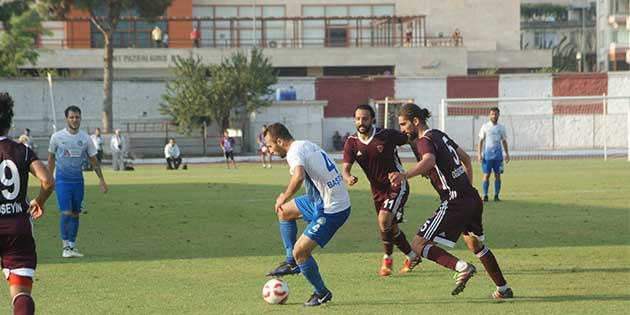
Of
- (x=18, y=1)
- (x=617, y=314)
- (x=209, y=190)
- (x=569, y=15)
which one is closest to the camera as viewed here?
(x=617, y=314)

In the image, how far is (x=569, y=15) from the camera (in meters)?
119

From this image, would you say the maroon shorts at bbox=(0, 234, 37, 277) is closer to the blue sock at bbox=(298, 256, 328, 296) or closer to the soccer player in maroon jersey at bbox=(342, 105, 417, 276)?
the blue sock at bbox=(298, 256, 328, 296)

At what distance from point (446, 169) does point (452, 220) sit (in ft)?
1.74

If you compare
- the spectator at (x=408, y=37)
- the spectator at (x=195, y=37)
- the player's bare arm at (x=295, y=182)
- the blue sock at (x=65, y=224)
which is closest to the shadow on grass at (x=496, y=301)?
the player's bare arm at (x=295, y=182)

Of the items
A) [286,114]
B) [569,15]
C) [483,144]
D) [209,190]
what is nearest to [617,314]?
[483,144]

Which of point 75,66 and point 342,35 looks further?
point 342,35

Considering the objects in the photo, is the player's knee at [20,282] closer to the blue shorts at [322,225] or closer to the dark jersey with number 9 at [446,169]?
the blue shorts at [322,225]

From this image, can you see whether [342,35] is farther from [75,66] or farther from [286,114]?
[75,66]

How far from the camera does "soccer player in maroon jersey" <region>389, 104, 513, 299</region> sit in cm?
1017

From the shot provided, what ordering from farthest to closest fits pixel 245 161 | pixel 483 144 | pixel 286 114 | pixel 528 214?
pixel 286 114 < pixel 245 161 < pixel 483 144 < pixel 528 214

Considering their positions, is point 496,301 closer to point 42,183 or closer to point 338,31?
point 42,183

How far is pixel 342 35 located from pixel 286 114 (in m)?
14.9

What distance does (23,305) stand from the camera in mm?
7852

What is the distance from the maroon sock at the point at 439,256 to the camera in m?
10.1
